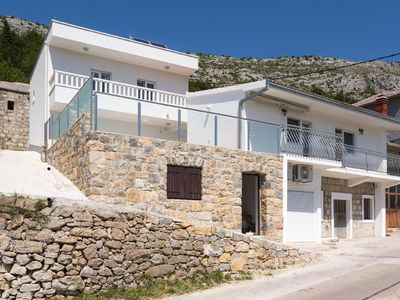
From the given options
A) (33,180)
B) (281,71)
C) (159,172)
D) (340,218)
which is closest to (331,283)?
(159,172)

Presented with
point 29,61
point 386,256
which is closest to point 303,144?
point 386,256

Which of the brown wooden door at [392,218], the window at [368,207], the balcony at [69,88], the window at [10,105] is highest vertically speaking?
the window at [10,105]

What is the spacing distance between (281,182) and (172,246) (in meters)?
7.71

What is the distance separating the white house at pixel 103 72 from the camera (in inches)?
758

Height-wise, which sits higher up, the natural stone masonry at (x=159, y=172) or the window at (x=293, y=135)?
the window at (x=293, y=135)

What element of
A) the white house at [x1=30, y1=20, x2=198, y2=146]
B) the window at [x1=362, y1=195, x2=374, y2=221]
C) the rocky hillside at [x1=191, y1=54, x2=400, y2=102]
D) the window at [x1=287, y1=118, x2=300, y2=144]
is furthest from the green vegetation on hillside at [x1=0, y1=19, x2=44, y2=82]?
the window at [x1=362, y1=195, x2=374, y2=221]

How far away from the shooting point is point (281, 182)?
17516mm

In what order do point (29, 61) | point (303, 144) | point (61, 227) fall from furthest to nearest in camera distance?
point (29, 61) → point (303, 144) → point (61, 227)

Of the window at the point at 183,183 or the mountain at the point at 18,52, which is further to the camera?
the mountain at the point at 18,52

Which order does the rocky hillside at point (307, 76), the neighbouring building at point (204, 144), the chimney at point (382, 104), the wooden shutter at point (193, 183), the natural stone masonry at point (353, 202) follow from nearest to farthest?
the neighbouring building at point (204, 144) < the wooden shutter at point (193, 183) < the natural stone masonry at point (353, 202) < the chimney at point (382, 104) < the rocky hillside at point (307, 76)

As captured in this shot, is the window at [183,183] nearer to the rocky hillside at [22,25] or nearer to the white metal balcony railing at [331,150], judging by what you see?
the white metal balcony railing at [331,150]

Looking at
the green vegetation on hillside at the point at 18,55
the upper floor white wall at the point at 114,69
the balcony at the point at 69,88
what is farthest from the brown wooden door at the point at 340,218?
the green vegetation on hillside at the point at 18,55

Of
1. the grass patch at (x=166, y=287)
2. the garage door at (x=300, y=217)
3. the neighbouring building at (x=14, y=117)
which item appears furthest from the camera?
the neighbouring building at (x=14, y=117)

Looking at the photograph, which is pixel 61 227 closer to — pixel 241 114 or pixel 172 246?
pixel 172 246
